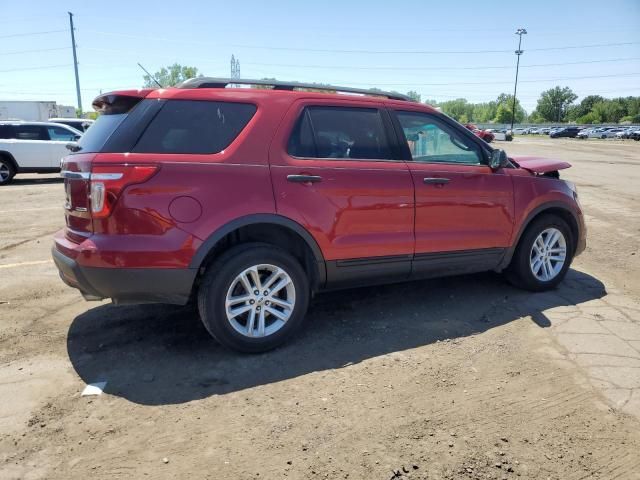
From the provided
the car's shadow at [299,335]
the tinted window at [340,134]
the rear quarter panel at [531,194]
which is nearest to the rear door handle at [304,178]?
the tinted window at [340,134]

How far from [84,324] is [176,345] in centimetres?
96

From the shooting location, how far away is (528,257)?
4781 millimetres

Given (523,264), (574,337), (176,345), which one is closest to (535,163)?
(523,264)

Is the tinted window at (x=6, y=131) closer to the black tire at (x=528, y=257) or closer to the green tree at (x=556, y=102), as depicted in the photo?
the black tire at (x=528, y=257)

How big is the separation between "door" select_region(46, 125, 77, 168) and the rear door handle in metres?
12.8

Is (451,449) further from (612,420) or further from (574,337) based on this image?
(574,337)

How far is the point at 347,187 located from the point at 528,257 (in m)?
2.20

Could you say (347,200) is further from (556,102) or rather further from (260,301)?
(556,102)

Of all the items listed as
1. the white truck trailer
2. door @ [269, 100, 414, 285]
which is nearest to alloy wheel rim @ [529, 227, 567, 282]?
door @ [269, 100, 414, 285]

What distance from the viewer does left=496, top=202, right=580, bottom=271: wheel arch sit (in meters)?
4.70

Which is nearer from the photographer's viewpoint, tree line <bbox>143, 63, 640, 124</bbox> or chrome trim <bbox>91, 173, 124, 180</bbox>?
chrome trim <bbox>91, 173, 124, 180</bbox>

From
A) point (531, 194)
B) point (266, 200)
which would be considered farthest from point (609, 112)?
point (266, 200)

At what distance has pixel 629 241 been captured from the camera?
705 centimetres

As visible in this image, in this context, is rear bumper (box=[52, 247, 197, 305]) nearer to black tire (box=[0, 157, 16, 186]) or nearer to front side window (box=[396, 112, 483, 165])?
front side window (box=[396, 112, 483, 165])
